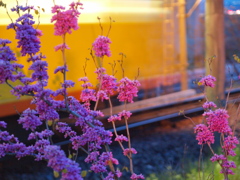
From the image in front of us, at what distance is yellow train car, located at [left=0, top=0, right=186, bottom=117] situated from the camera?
514cm

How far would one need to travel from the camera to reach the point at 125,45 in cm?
607

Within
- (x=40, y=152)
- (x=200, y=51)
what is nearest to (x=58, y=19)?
(x=40, y=152)

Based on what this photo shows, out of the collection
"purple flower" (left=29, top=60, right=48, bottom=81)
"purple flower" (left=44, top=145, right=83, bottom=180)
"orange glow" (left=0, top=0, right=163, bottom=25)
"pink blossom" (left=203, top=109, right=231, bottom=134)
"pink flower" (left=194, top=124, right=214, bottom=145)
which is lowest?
"pink flower" (left=194, top=124, right=214, bottom=145)

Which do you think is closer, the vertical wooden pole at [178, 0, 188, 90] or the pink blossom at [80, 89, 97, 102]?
the pink blossom at [80, 89, 97, 102]

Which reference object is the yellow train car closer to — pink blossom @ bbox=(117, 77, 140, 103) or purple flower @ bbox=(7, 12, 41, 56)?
pink blossom @ bbox=(117, 77, 140, 103)

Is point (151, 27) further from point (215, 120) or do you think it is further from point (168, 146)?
point (215, 120)

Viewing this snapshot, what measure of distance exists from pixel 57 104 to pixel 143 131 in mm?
4260

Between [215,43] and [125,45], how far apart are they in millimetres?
1746

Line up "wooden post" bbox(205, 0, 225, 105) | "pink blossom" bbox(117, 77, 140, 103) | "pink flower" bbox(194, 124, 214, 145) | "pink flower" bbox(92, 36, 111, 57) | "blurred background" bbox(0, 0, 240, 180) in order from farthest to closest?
"blurred background" bbox(0, 0, 240, 180) → "wooden post" bbox(205, 0, 225, 105) → "pink flower" bbox(194, 124, 214, 145) → "pink blossom" bbox(117, 77, 140, 103) → "pink flower" bbox(92, 36, 111, 57)

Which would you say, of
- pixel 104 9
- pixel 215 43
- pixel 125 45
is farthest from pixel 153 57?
pixel 215 43

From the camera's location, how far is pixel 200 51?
25.6 ft

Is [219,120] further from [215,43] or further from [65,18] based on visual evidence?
[215,43]

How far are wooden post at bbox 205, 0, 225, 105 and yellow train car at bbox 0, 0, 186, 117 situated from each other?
165cm

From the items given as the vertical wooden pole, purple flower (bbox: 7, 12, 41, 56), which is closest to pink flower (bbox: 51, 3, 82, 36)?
purple flower (bbox: 7, 12, 41, 56)
